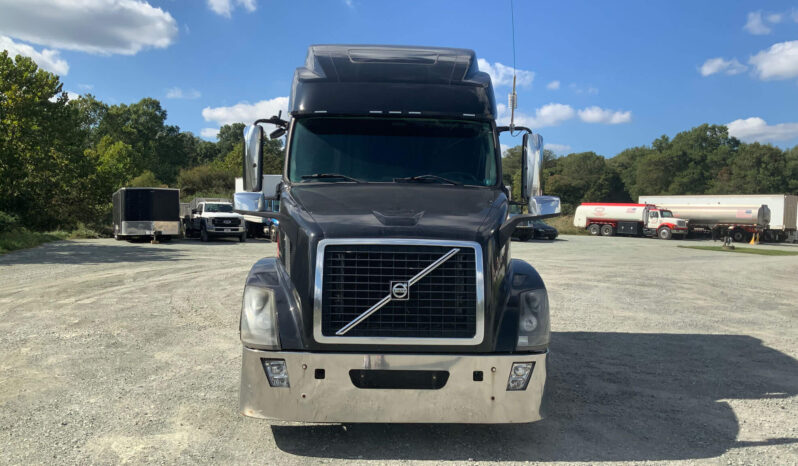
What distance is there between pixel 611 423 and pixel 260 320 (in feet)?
9.32

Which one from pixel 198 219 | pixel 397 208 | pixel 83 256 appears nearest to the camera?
pixel 397 208

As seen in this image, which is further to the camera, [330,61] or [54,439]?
[330,61]

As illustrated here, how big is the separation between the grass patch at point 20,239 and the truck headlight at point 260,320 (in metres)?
20.8

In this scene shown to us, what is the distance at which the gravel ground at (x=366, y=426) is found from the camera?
4.23m

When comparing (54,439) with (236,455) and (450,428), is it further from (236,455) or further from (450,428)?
(450,428)

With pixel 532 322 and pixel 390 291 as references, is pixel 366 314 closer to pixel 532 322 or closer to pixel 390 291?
pixel 390 291

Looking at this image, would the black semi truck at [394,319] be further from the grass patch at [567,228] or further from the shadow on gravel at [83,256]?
the grass patch at [567,228]

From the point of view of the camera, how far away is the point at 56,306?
32.5 feet

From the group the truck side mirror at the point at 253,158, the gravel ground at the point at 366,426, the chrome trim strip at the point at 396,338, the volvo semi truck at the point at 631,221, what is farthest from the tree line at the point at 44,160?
the volvo semi truck at the point at 631,221

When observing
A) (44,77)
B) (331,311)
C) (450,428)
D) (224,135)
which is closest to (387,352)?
(331,311)

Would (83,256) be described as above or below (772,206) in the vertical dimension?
below

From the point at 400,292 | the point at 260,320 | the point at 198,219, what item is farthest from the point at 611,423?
the point at 198,219

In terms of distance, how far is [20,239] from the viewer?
25.1 meters

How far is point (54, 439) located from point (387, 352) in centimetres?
242
